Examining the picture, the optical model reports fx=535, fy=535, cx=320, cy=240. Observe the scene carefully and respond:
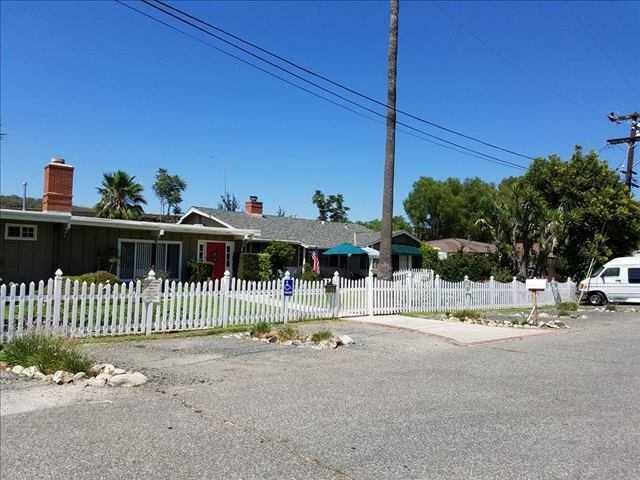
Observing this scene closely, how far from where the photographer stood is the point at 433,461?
430 centimetres

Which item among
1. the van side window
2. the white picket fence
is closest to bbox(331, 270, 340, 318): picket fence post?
the white picket fence

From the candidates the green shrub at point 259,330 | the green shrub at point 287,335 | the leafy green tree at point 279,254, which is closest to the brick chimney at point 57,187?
the leafy green tree at point 279,254

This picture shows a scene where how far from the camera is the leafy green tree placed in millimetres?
25625

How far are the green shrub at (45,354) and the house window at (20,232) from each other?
38.5 ft

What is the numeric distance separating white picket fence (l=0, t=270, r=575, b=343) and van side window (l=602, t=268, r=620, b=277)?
395 inches

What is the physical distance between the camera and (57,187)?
20.4 meters

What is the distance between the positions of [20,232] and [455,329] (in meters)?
14.5

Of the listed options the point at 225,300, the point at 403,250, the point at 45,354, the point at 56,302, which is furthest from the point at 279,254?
the point at 45,354

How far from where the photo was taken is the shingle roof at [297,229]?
28.9m

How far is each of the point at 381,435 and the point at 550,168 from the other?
27388 millimetres

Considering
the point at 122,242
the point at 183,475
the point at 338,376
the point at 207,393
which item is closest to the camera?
the point at 183,475

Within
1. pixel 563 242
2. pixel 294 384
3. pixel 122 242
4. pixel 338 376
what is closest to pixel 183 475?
pixel 294 384

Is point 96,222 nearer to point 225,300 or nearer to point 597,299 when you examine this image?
point 225,300

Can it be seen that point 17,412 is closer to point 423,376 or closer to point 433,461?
point 433,461
